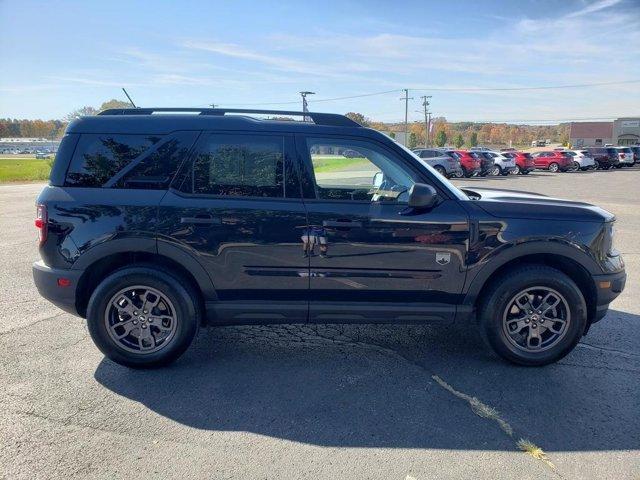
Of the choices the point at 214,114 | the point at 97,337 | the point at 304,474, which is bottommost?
the point at 304,474

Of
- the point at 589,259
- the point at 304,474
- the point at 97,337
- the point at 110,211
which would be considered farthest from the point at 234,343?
the point at 589,259

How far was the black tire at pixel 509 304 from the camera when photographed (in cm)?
372

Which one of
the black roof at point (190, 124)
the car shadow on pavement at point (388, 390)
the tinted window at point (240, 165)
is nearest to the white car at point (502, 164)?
the car shadow on pavement at point (388, 390)

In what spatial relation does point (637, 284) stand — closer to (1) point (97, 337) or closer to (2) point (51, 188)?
(1) point (97, 337)

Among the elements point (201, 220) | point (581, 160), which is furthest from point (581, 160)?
point (201, 220)

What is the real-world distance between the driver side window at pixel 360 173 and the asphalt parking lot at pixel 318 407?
138cm

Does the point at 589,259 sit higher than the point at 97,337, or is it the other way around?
the point at 589,259

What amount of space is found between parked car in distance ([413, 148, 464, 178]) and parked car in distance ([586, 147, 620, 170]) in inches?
706

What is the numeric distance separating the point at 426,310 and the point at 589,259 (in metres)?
1.36

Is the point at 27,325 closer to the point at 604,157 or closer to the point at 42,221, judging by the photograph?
the point at 42,221

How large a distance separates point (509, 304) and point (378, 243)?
3.86ft

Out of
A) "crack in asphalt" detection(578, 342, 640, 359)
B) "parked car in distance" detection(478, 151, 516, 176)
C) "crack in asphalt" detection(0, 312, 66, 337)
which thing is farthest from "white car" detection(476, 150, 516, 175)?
"crack in asphalt" detection(0, 312, 66, 337)

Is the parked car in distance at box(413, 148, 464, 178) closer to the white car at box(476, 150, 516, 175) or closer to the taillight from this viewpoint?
the white car at box(476, 150, 516, 175)

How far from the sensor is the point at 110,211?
3.62 m
